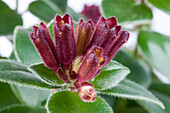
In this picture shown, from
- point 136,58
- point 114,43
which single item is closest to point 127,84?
point 114,43

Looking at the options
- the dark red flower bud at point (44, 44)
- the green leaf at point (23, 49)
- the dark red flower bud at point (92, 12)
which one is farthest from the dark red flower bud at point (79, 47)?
the dark red flower bud at point (92, 12)

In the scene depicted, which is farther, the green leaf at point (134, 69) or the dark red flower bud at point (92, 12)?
the dark red flower bud at point (92, 12)

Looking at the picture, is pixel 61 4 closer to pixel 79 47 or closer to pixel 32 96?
pixel 32 96

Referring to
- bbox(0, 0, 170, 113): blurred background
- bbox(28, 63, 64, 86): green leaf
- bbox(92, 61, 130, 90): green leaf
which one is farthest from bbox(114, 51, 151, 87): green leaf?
bbox(28, 63, 64, 86): green leaf

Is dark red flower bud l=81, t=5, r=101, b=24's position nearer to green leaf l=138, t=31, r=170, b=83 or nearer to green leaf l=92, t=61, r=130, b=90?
green leaf l=138, t=31, r=170, b=83

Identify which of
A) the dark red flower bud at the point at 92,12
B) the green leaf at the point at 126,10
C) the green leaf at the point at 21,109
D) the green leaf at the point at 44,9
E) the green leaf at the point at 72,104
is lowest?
the green leaf at the point at 21,109

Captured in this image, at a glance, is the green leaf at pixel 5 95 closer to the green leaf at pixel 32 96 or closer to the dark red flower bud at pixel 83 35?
the green leaf at pixel 32 96

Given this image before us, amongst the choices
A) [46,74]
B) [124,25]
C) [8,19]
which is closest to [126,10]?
[124,25]
